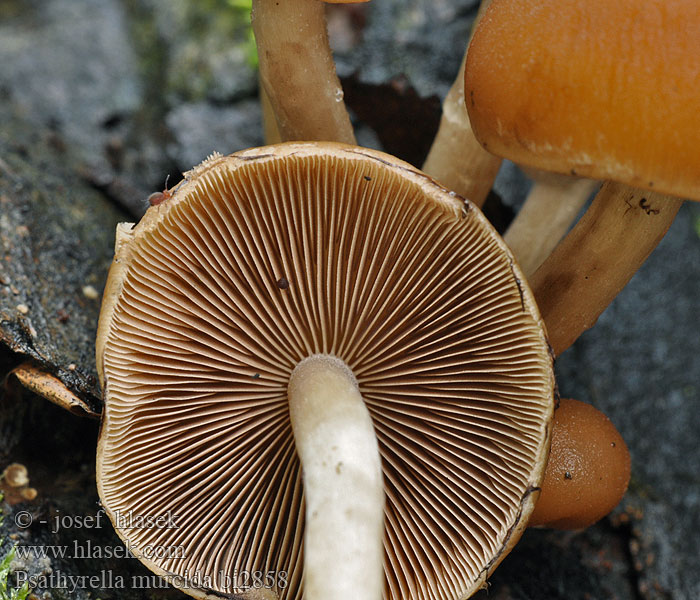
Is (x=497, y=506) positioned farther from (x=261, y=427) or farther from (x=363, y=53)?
(x=363, y=53)

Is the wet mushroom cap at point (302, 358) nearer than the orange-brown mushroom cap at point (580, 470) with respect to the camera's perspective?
Yes

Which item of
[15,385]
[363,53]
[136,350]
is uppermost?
[363,53]

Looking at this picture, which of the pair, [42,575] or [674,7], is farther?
[42,575]

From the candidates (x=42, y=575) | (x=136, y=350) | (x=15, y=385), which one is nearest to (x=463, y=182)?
(x=136, y=350)

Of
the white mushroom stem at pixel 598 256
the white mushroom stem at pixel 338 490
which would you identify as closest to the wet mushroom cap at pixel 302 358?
the white mushroom stem at pixel 338 490

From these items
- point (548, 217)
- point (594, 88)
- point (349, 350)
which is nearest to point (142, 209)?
point (349, 350)

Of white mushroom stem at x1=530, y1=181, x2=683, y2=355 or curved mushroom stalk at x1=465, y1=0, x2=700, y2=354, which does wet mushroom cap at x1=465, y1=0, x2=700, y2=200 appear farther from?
white mushroom stem at x1=530, y1=181, x2=683, y2=355

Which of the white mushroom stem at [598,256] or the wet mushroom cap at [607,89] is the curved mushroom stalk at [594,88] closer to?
the wet mushroom cap at [607,89]
